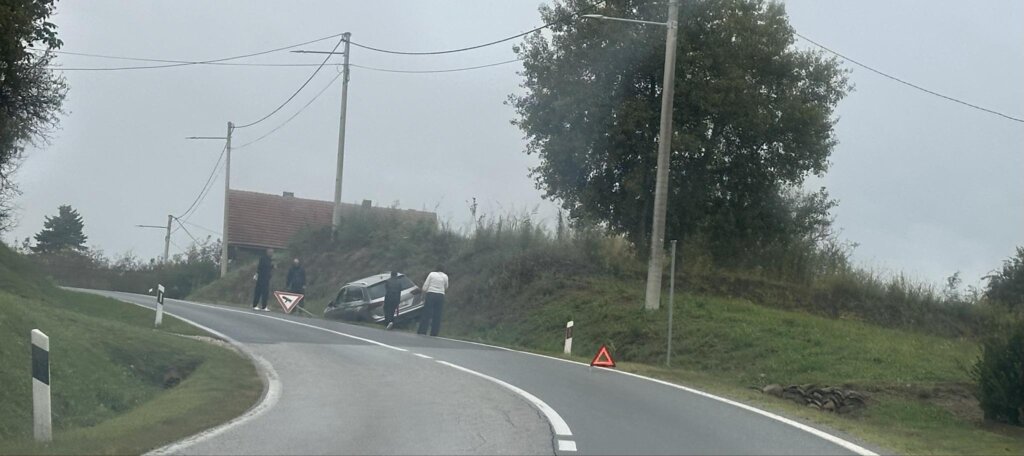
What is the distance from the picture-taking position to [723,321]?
2591 centimetres

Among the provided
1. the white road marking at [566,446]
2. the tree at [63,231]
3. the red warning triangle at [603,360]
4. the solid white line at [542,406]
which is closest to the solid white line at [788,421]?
the red warning triangle at [603,360]

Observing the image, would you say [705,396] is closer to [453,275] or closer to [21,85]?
[21,85]

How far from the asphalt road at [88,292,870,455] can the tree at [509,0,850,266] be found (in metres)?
10.00

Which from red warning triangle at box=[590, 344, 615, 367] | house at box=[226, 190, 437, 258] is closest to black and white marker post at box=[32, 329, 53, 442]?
red warning triangle at box=[590, 344, 615, 367]

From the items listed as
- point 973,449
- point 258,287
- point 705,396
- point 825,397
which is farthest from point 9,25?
point 258,287

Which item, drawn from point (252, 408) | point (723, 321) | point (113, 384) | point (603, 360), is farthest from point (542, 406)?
point (723, 321)

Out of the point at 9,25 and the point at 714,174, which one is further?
the point at 714,174

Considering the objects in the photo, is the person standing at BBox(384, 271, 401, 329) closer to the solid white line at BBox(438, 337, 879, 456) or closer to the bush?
the solid white line at BBox(438, 337, 879, 456)

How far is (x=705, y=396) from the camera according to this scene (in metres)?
15.7

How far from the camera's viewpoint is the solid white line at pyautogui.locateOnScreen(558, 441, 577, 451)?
1055 cm

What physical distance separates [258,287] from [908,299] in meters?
20.0

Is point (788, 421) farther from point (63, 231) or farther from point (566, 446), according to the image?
point (63, 231)

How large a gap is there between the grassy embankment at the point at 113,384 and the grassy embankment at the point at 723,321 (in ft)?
23.7

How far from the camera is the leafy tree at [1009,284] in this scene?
105 ft
